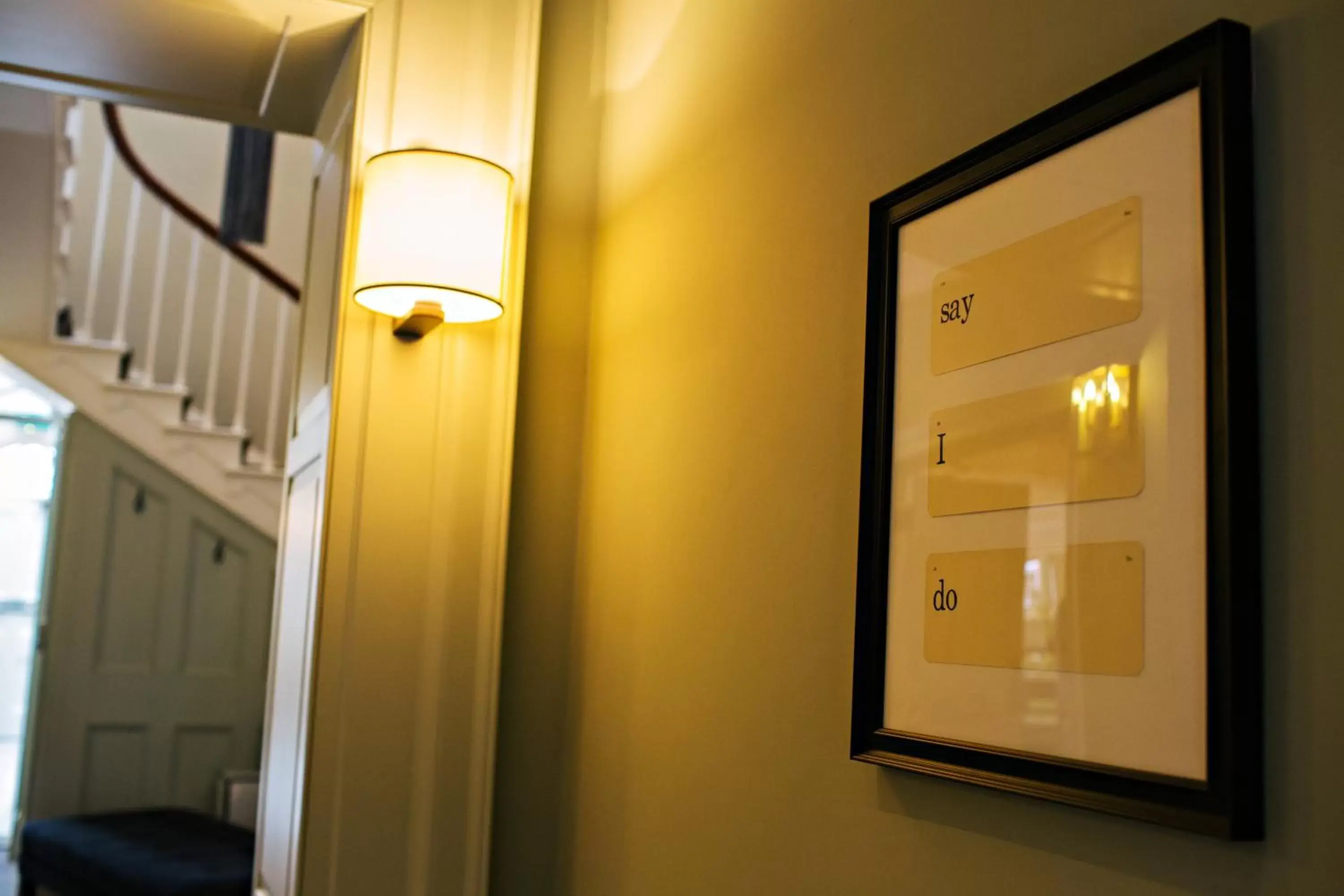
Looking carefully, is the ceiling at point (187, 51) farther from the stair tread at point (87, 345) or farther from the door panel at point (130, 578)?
the door panel at point (130, 578)

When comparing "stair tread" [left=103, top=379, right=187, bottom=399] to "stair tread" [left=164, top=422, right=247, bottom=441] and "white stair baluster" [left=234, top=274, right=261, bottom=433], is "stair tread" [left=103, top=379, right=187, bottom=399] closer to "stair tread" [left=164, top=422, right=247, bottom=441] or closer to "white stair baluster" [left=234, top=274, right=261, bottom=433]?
"stair tread" [left=164, top=422, right=247, bottom=441]

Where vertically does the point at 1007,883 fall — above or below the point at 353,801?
above

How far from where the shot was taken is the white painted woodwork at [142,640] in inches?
188

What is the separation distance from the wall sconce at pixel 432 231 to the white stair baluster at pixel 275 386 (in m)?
3.29

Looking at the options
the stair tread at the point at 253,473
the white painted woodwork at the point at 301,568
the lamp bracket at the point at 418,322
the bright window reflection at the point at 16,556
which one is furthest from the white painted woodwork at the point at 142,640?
the lamp bracket at the point at 418,322

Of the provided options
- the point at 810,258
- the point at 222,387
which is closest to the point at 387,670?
the point at 810,258

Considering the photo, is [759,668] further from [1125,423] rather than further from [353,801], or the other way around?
[353,801]

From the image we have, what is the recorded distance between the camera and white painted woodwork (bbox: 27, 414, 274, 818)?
15.6 ft

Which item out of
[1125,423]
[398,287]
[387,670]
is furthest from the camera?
[387,670]

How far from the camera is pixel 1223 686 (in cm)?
79

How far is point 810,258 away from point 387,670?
0.96 meters

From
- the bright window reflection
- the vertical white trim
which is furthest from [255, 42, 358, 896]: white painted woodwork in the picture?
the bright window reflection

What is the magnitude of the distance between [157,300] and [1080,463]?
487 centimetres

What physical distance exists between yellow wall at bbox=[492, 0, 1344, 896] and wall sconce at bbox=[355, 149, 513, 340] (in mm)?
243
